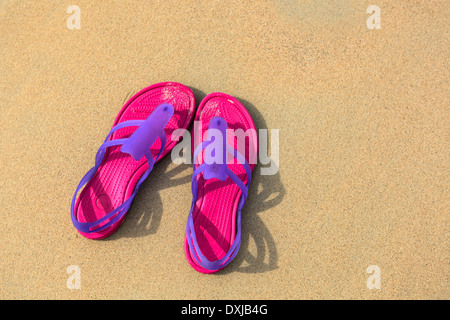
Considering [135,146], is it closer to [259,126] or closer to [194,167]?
[194,167]

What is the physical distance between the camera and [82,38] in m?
1.34

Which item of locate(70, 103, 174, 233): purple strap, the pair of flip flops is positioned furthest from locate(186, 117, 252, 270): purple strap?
locate(70, 103, 174, 233): purple strap

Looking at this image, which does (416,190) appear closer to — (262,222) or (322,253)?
(322,253)

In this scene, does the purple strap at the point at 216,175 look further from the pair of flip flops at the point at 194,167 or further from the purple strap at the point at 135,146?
the purple strap at the point at 135,146

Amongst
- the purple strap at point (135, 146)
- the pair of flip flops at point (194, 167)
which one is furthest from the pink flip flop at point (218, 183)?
the purple strap at point (135, 146)

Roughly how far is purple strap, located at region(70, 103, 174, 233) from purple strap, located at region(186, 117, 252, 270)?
0.15 metres

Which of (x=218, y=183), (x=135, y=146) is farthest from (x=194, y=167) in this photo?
(x=135, y=146)

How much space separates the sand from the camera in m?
1.11

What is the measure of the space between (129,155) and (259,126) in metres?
0.48

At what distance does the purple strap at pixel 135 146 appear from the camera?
40.5 inches

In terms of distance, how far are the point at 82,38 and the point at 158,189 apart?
0.70 m

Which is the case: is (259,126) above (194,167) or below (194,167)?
above

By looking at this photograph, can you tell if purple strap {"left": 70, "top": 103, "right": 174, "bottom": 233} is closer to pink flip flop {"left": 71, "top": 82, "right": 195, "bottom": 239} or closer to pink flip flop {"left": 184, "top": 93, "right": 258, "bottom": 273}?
pink flip flop {"left": 71, "top": 82, "right": 195, "bottom": 239}

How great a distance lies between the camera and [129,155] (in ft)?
3.82
